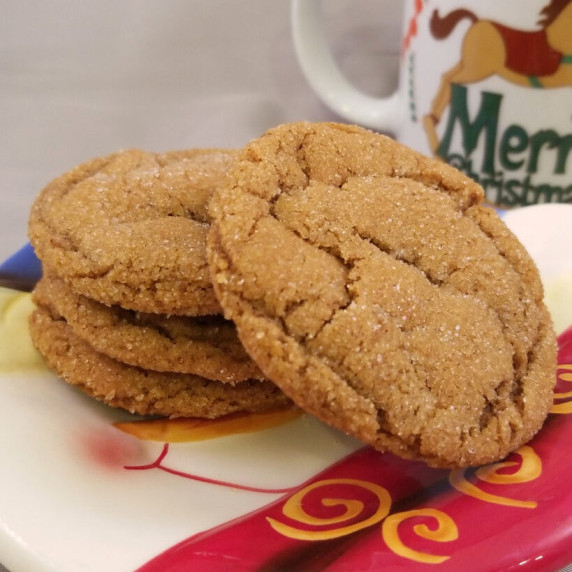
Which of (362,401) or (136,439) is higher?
(362,401)

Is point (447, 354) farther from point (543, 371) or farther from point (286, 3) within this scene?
point (286, 3)

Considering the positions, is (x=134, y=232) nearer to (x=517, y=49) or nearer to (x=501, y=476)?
(x=501, y=476)

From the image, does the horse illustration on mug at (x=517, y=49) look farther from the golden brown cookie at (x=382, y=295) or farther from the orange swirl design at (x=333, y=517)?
the orange swirl design at (x=333, y=517)

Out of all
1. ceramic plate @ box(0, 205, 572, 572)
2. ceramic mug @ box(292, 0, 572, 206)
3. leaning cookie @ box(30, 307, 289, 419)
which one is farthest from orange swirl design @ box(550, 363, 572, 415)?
ceramic mug @ box(292, 0, 572, 206)

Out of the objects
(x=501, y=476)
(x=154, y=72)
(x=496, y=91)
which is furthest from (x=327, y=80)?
(x=501, y=476)

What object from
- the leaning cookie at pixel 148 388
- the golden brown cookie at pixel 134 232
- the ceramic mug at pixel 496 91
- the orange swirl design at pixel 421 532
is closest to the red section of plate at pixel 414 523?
the orange swirl design at pixel 421 532

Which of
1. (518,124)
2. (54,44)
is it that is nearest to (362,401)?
(518,124)
